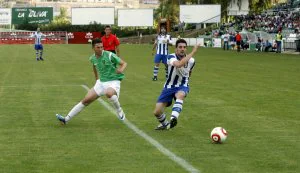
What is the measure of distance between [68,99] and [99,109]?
2.58m

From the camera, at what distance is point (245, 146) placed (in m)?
10.6

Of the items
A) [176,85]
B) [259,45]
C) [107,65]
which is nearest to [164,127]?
[176,85]

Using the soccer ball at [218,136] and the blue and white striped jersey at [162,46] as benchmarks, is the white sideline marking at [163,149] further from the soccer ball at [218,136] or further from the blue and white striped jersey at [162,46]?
the blue and white striped jersey at [162,46]

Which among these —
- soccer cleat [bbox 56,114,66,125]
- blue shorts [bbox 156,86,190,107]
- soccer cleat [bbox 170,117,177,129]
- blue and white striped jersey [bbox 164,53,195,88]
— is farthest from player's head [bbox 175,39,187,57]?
soccer cleat [bbox 56,114,66,125]

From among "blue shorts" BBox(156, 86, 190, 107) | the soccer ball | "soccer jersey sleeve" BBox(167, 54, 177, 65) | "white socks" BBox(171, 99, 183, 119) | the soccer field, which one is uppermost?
"soccer jersey sleeve" BBox(167, 54, 177, 65)

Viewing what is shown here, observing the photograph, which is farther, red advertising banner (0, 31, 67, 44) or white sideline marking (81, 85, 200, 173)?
red advertising banner (0, 31, 67, 44)

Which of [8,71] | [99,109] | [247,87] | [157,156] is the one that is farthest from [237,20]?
[157,156]

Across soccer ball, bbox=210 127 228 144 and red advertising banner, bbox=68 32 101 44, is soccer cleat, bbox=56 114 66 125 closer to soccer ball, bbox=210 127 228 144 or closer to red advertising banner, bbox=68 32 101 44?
soccer ball, bbox=210 127 228 144

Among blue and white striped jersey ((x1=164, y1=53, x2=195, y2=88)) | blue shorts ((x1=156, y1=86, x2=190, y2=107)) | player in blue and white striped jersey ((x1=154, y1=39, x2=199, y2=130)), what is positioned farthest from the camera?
blue shorts ((x1=156, y1=86, x2=190, y2=107))

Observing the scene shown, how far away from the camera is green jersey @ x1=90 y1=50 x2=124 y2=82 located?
13.1m

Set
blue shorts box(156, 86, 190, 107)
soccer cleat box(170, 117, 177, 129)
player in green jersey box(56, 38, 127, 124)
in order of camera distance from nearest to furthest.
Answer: soccer cleat box(170, 117, 177, 129) < blue shorts box(156, 86, 190, 107) < player in green jersey box(56, 38, 127, 124)

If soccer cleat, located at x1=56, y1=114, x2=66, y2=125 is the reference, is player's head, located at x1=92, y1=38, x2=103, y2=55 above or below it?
above

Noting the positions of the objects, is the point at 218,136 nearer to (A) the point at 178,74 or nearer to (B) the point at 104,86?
(A) the point at 178,74

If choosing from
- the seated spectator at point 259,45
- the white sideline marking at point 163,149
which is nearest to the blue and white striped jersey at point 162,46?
the white sideline marking at point 163,149
